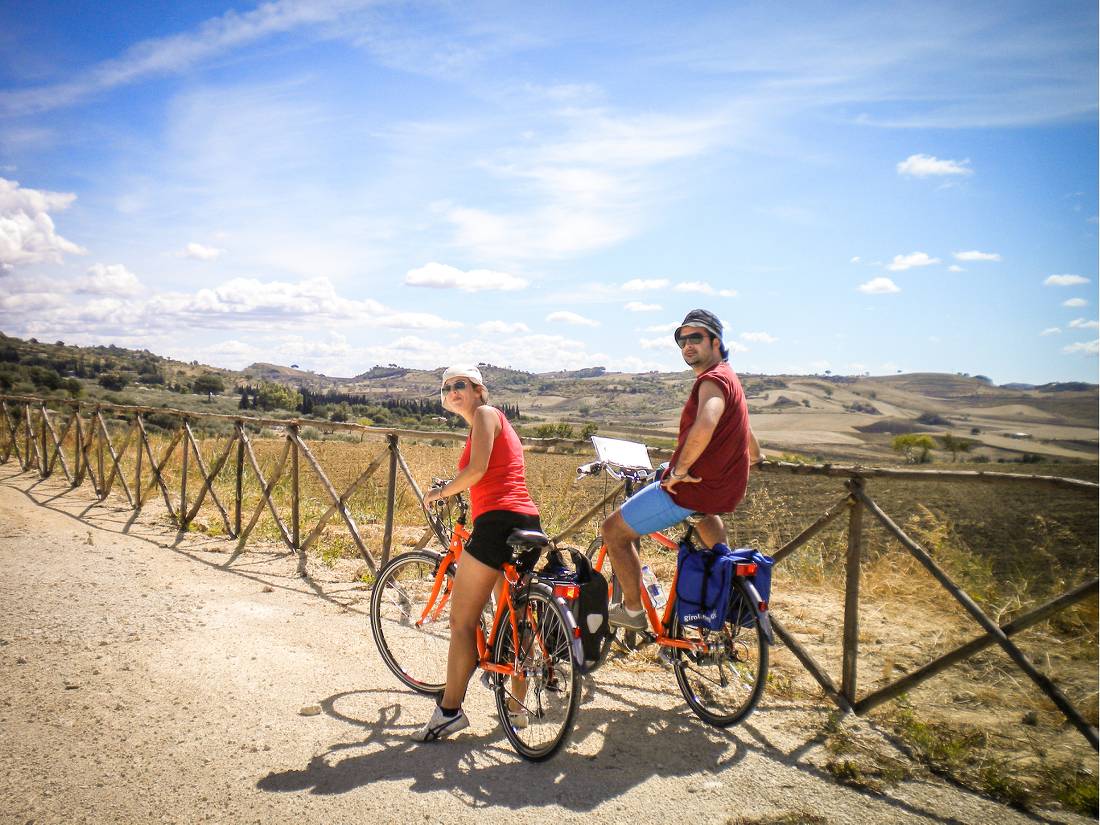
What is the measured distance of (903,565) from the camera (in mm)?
6074

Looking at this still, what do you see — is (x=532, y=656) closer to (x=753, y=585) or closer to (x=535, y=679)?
(x=535, y=679)

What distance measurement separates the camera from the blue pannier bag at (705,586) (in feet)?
11.9

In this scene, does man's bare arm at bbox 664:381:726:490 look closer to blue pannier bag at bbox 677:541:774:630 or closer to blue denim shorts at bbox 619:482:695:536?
blue denim shorts at bbox 619:482:695:536

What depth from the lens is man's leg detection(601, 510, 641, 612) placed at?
392 cm

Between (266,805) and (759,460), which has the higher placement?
(759,460)

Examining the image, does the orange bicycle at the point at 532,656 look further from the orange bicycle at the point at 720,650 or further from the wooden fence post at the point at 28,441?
the wooden fence post at the point at 28,441

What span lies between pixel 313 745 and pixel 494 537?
1.52m

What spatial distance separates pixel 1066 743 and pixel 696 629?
2.00m

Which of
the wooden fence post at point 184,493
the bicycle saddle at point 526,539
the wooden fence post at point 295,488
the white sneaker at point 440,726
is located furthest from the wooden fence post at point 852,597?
the wooden fence post at point 184,493

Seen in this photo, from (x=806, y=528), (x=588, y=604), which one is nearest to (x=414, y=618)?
(x=588, y=604)

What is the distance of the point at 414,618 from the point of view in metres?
5.09

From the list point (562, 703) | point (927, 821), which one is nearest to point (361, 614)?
point (562, 703)

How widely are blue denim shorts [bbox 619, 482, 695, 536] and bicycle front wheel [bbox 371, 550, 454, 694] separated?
131 cm

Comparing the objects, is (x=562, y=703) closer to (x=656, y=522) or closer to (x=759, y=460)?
(x=656, y=522)
